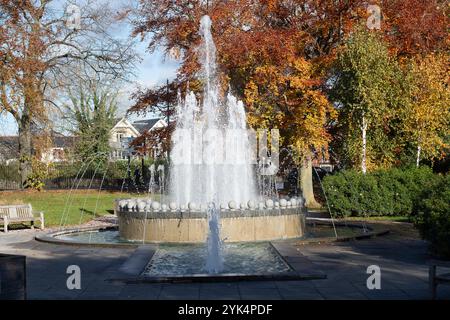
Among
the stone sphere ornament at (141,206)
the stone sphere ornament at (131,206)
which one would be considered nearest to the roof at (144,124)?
the stone sphere ornament at (131,206)

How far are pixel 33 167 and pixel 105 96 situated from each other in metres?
16.5

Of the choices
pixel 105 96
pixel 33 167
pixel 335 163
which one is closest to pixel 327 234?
pixel 335 163

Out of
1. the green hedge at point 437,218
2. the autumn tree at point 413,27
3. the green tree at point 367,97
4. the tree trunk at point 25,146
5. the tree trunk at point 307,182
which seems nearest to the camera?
the green hedge at point 437,218

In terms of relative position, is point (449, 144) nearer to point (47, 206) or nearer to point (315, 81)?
point (315, 81)

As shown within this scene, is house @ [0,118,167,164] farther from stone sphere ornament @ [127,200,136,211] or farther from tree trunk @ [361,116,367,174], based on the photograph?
stone sphere ornament @ [127,200,136,211]

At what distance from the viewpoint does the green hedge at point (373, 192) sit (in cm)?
2227

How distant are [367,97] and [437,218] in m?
14.9

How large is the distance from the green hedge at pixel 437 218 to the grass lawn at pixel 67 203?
12.6 meters

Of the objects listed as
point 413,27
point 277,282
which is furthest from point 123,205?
point 413,27

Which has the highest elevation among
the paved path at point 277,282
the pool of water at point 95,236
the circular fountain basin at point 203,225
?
the circular fountain basin at point 203,225

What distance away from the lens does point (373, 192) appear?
73.6 ft

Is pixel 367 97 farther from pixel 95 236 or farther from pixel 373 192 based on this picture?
pixel 95 236

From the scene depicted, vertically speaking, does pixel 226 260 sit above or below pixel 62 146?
below

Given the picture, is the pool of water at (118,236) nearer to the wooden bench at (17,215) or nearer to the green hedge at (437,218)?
the wooden bench at (17,215)
